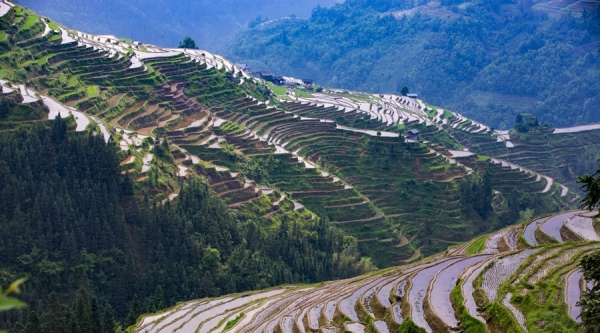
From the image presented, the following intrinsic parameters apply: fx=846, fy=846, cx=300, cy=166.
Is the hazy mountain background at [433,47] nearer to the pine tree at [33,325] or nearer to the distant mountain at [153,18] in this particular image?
the distant mountain at [153,18]

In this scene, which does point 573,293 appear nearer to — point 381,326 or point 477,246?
point 381,326

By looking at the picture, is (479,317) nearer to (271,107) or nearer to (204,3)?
(271,107)

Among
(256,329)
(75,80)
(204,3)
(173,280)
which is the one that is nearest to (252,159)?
(75,80)

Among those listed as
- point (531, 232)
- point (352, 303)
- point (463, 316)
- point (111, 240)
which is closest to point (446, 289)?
point (463, 316)

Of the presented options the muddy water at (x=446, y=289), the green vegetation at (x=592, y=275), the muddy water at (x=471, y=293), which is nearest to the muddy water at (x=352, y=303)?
the muddy water at (x=446, y=289)

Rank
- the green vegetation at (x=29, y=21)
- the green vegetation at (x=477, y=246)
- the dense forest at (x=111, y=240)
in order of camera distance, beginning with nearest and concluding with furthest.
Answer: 1. the green vegetation at (x=477, y=246)
2. the dense forest at (x=111, y=240)
3. the green vegetation at (x=29, y=21)

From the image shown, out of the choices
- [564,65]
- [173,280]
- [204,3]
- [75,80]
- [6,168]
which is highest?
[204,3]
